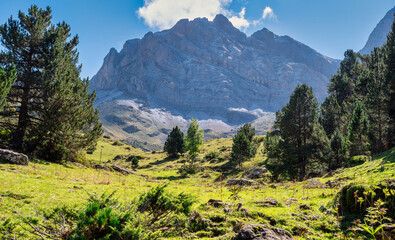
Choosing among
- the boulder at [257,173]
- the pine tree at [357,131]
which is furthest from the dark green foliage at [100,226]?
the pine tree at [357,131]

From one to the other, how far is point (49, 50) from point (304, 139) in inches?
1476

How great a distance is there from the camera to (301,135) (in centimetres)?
3488

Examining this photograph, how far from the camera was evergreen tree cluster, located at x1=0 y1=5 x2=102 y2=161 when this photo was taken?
2372cm

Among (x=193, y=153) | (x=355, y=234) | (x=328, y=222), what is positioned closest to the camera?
(x=355, y=234)

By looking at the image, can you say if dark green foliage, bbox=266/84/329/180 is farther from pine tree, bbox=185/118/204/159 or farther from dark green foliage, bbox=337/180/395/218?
dark green foliage, bbox=337/180/395/218

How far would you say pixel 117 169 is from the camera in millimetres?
34875

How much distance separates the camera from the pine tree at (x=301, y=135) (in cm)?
3344

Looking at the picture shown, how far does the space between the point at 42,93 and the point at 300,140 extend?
3608 cm

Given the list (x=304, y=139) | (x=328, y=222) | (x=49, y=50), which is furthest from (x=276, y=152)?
(x=49, y=50)

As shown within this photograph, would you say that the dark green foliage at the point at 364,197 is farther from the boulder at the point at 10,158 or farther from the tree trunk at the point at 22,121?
the tree trunk at the point at 22,121

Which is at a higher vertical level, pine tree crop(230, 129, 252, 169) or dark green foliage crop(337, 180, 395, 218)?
pine tree crop(230, 129, 252, 169)

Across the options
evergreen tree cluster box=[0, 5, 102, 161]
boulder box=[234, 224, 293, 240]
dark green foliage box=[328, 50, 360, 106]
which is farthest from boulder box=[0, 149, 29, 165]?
dark green foliage box=[328, 50, 360, 106]

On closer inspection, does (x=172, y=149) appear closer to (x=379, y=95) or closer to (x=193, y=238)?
(x=379, y=95)

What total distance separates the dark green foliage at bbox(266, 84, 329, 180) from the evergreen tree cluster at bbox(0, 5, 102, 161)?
28.5 meters
